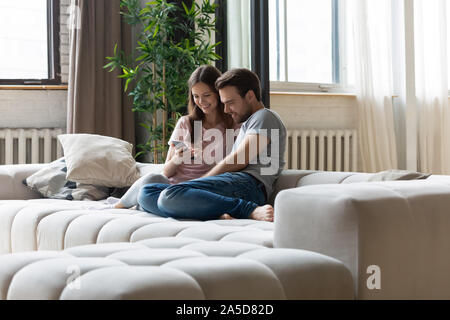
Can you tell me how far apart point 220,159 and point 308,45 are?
266 centimetres

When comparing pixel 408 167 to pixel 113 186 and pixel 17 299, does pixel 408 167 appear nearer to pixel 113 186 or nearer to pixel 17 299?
pixel 113 186

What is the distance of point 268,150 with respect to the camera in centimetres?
252

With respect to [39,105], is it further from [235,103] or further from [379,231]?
[379,231]

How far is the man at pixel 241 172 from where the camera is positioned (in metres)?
2.19

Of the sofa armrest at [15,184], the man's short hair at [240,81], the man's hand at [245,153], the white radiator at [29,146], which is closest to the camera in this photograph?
the man's hand at [245,153]

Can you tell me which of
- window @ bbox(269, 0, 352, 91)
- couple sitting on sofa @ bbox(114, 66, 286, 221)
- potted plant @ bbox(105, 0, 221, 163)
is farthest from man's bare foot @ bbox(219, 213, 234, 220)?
window @ bbox(269, 0, 352, 91)

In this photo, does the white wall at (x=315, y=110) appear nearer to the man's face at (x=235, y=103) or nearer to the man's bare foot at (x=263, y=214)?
the man's face at (x=235, y=103)

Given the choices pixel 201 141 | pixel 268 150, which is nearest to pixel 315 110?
pixel 201 141

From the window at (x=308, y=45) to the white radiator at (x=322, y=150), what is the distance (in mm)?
421

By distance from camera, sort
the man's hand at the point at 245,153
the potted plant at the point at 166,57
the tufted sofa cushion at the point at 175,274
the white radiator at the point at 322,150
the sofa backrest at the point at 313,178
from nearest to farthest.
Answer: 1. the tufted sofa cushion at the point at 175,274
2. the sofa backrest at the point at 313,178
3. the man's hand at the point at 245,153
4. the potted plant at the point at 166,57
5. the white radiator at the point at 322,150

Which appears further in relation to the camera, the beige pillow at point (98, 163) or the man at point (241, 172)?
the beige pillow at point (98, 163)

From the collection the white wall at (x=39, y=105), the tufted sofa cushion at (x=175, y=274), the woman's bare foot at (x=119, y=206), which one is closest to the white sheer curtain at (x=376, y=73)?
the white wall at (x=39, y=105)

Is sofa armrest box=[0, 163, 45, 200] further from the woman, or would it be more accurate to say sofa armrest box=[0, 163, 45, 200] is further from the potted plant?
the potted plant

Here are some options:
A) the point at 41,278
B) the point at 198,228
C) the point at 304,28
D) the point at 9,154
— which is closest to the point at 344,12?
the point at 304,28
